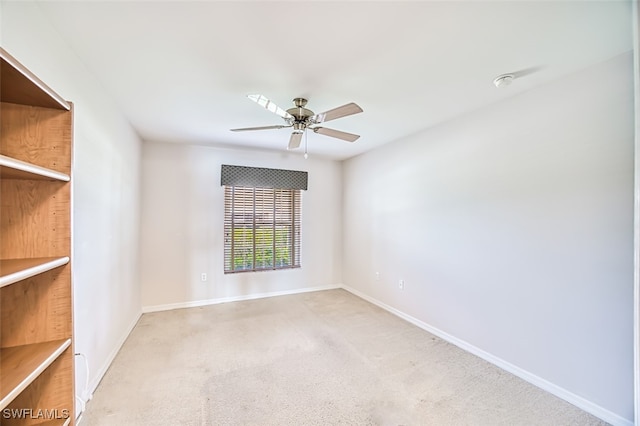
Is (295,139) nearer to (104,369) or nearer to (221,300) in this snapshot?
(104,369)

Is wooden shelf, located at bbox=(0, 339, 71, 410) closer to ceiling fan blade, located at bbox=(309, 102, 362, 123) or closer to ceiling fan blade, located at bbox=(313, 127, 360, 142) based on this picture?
ceiling fan blade, located at bbox=(309, 102, 362, 123)

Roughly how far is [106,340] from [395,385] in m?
2.48

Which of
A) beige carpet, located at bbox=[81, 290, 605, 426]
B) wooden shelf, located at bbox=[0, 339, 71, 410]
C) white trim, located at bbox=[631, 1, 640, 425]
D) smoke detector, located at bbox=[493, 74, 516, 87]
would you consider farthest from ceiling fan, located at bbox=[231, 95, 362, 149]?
beige carpet, located at bbox=[81, 290, 605, 426]

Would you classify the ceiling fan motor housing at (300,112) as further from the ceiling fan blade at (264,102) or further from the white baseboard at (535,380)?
the white baseboard at (535,380)

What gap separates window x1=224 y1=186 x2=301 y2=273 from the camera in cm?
429

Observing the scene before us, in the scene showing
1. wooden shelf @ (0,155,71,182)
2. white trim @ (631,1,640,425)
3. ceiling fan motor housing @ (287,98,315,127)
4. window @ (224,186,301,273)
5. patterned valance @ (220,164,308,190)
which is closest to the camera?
wooden shelf @ (0,155,71,182)

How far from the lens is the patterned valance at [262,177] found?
413cm

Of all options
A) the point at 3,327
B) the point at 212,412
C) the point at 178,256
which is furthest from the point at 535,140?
the point at 178,256

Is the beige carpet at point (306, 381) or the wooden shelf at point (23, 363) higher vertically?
the wooden shelf at point (23, 363)

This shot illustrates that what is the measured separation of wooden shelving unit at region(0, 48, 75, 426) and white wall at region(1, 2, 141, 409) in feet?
1.55

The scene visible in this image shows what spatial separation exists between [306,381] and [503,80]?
9.16 ft

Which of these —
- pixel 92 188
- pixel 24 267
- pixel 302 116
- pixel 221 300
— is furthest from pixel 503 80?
pixel 221 300

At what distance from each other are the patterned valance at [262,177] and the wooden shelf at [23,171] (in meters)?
3.09

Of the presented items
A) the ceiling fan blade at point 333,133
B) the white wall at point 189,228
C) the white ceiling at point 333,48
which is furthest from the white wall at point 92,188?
the ceiling fan blade at point 333,133
